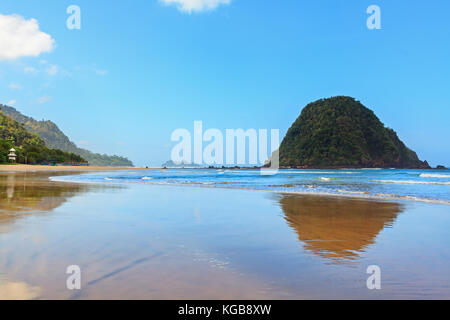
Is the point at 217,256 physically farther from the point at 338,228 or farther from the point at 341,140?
the point at 341,140

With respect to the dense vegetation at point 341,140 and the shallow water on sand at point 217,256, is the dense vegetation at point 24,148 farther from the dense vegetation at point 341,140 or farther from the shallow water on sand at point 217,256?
the dense vegetation at point 341,140

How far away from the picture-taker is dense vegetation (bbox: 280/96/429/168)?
138 metres

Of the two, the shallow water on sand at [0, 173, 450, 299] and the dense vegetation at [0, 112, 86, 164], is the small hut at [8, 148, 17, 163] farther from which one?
the shallow water on sand at [0, 173, 450, 299]

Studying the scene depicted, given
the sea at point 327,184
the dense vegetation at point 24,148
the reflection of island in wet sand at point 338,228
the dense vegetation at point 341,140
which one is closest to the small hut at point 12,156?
the dense vegetation at point 24,148

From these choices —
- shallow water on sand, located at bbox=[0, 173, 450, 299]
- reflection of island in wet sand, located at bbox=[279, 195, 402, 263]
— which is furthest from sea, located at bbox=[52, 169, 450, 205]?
shallow water on sand, located at bbox=[0, 173, 450, 299]

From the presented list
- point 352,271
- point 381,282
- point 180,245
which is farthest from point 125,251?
point 381,282

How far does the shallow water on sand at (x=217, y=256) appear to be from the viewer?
3.30 metres

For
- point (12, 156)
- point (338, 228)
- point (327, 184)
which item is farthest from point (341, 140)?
point (338, 228)

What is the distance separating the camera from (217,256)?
15.0 ft

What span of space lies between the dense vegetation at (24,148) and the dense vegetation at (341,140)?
10383 centimetres

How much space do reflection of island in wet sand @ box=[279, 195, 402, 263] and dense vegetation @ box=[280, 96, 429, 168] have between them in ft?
433

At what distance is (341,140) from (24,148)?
13826cm
